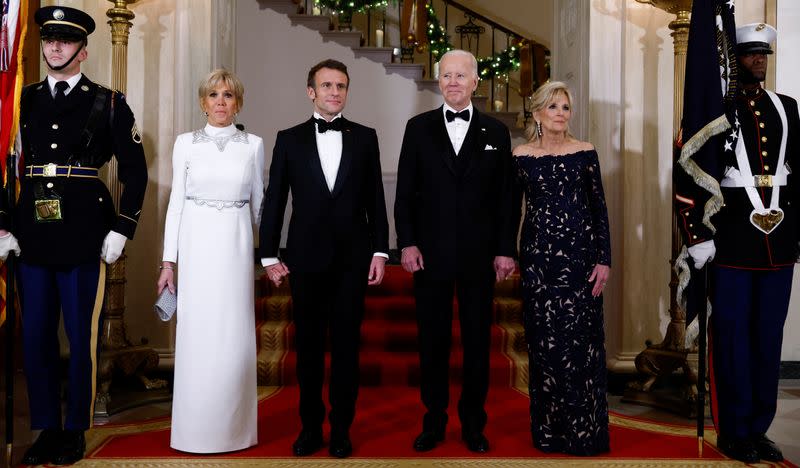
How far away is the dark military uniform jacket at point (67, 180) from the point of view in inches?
122

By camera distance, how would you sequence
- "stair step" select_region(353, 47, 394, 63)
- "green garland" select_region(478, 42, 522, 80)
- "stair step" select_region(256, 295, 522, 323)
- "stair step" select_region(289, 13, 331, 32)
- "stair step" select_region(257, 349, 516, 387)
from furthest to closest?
"green garland" select_region(478, 42, 522, 80)
"stair step" select_region(353, 47, 394, 63)
"stair step" select_region(289, 13, 331, 32)
"stair step" select_region(256, 295, 522, 323)
"stair step" select_region(257, 349, 516, 387)

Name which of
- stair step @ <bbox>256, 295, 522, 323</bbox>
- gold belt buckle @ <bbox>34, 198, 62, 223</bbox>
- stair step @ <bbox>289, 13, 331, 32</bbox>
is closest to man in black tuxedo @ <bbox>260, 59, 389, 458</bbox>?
gold belt buckle @ <bbox>34, 198, 62, 223</bbox>

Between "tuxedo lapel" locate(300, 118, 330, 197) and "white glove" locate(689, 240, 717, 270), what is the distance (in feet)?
5.15

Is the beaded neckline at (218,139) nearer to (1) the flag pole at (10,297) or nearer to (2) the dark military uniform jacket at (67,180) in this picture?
(2) the dark military uniform jacket at (67,180)

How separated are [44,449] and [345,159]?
175 cm

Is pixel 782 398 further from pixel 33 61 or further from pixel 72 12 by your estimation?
pixel 33 61

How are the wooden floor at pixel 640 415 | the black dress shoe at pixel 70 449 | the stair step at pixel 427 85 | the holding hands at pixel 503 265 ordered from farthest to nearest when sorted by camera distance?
the stair step at pixel 427 85, the wooden floor at pixel 640 415, the holding hands at pixel 503 265, the black dress shoe at pixel 70 449

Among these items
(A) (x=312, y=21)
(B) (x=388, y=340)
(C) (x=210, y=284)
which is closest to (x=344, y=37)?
(A) (x=312, y=21)

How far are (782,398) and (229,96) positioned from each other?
3.67 m

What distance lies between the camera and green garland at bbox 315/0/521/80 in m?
7.91

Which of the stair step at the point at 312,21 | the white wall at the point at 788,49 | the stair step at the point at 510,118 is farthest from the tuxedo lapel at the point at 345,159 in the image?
the stair step at the point at 510,118

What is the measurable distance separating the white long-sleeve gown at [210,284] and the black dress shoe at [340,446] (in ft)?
1.37

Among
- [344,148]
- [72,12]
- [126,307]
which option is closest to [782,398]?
[344,148]

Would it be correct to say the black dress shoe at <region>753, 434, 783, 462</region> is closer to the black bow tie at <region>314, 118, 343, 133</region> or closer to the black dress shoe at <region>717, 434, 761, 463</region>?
the black dress shoe at <region>717, 434, 761, 463</region>
